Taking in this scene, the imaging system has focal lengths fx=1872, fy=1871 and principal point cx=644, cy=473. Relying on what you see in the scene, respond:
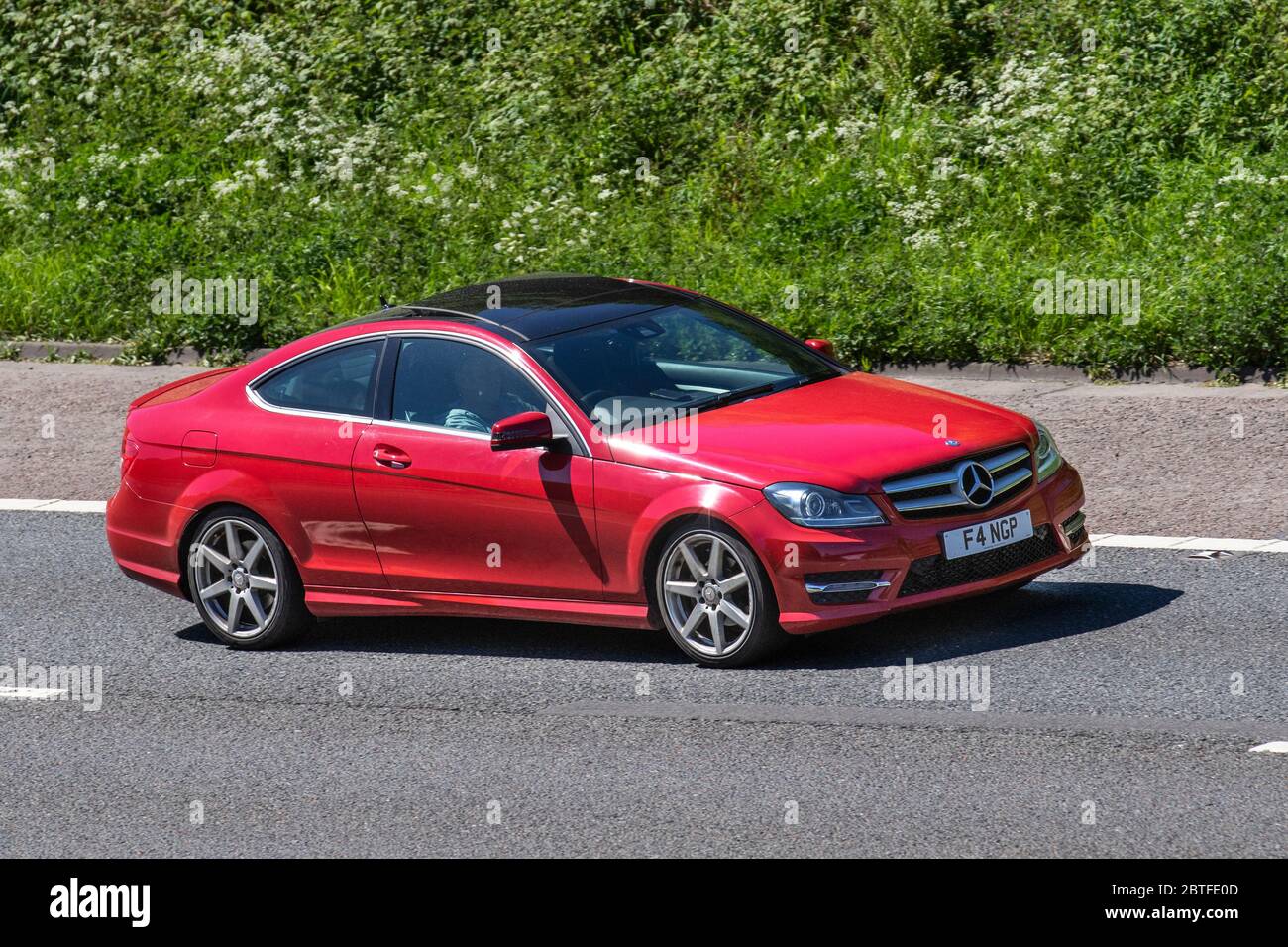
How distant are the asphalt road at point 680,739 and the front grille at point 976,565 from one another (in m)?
0.34

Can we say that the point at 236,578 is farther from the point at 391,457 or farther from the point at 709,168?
the point at 709,168

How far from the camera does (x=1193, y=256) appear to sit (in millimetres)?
13625

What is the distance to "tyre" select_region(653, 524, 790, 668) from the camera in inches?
288

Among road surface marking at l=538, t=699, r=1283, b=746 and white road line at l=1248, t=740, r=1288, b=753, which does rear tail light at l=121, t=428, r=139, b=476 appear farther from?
white road line at l=1248, t=740, r=1288, b=753

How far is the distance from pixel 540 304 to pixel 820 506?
2064mm

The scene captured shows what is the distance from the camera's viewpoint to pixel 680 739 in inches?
269

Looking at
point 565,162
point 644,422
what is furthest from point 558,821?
point 565,162

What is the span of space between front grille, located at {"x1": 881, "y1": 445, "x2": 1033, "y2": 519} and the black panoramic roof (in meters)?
1.80

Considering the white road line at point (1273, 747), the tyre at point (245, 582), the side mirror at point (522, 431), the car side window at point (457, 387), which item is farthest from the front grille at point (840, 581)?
the tyre at point (245, 582)

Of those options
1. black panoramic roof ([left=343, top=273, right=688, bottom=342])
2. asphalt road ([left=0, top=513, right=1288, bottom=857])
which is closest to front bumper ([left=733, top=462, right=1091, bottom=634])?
asphalt road ([left=0, top=513, right=1288, bottom=857])

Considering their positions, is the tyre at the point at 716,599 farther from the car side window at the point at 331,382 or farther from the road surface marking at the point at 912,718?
the car side window at the point at 331,382

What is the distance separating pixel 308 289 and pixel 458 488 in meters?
8.68

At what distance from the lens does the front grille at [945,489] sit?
24.0ft

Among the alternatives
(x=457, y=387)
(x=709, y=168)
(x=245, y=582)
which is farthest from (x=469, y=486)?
(x=709, y=168)
